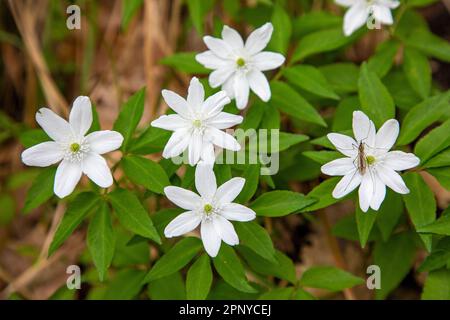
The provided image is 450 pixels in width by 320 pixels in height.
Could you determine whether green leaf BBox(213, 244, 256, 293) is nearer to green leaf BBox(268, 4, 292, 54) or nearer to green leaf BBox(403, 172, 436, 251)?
green leaf BBox(403, 172, 436, 251)

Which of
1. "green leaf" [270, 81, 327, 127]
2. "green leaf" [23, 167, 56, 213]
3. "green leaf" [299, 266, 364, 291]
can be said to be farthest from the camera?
"green leaf" [270, 81, 327, 127]

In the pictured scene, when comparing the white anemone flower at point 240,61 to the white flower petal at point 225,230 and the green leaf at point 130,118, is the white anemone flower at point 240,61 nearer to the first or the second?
the green leaf at point 130,118

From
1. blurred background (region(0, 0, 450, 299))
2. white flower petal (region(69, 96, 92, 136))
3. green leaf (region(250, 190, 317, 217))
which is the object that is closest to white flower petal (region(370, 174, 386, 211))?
green leaf (region(250, 190, 317, 217))

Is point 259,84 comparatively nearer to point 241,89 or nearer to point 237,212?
point 241,89

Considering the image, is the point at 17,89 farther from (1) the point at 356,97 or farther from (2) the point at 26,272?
(1) the point at 356,97

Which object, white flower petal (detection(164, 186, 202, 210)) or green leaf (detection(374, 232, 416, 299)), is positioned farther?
green leaf (detection(374, 232, 416, 299))

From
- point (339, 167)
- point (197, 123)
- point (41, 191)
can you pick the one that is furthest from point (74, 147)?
point (339, 167)

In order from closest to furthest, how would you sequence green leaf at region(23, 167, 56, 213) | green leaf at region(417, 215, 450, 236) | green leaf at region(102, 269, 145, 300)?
green leaf at region(417, 215, 450, 236) < green leaf at region(23, 167, 56, 213) < green leaf at region(102, 269, 145, 300)
